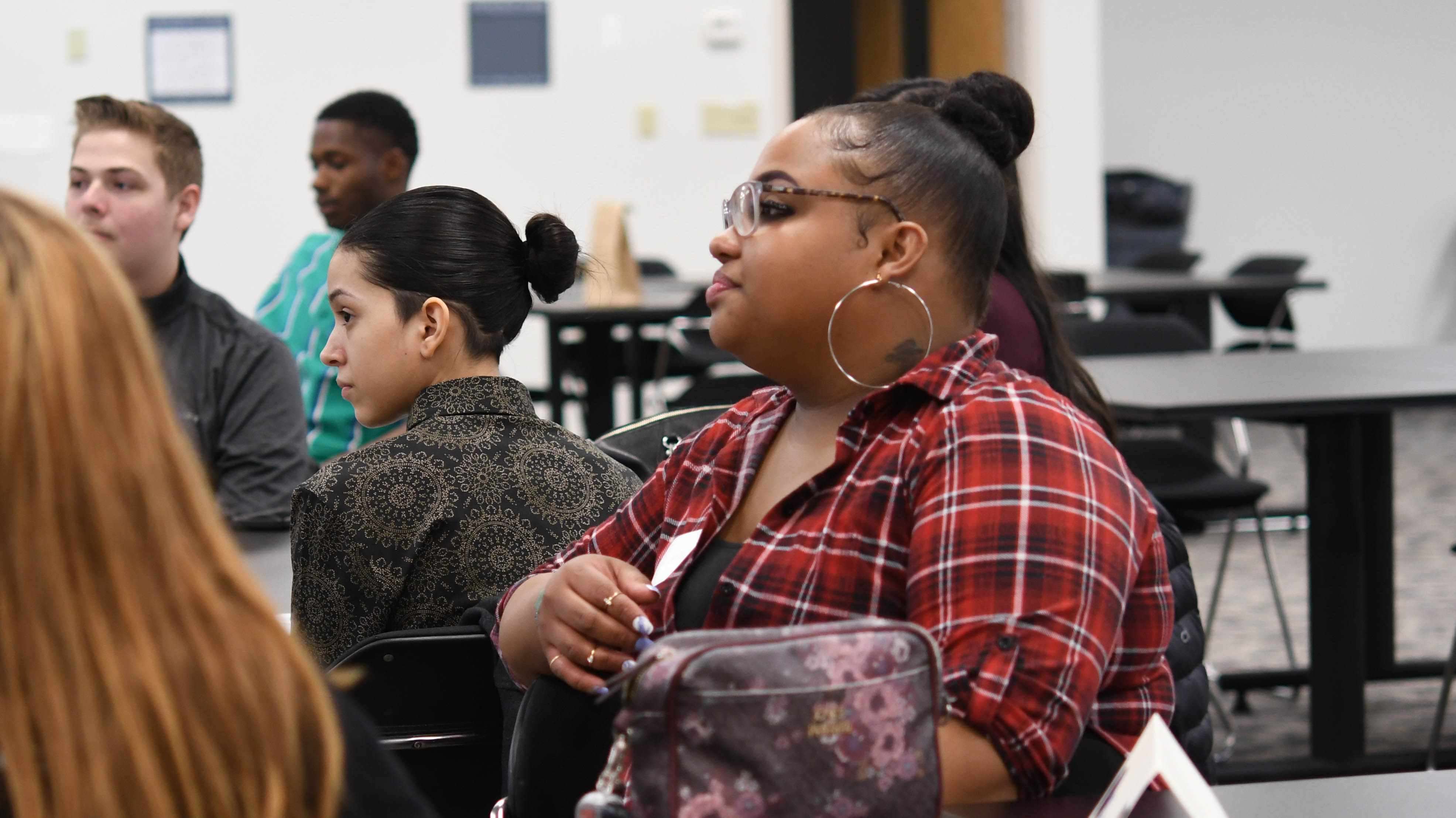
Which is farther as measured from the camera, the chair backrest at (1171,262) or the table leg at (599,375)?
the chair backrest at (1171,262)

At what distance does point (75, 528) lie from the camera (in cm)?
63

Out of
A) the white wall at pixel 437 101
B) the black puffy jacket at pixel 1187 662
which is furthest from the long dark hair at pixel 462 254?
the white wall at pixel 437 101

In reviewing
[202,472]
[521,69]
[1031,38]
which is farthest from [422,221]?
[1031,38]

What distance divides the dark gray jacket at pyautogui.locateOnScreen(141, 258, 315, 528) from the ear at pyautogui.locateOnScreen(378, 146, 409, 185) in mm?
797

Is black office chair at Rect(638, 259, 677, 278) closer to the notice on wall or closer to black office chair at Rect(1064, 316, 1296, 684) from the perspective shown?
the notice on wall

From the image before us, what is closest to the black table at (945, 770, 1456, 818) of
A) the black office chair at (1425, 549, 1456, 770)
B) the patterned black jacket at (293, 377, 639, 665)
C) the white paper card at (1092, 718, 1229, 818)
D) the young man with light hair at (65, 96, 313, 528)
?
the white paper card at (1092, 718, 1229, 818)

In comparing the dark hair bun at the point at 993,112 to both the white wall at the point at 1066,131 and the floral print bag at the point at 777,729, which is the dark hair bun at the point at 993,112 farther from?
the white wall at the point at 1066,131

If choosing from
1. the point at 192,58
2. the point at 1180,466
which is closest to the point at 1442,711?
the point at 1180,466

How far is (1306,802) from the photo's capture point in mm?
932

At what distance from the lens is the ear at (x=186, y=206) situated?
2.87 metres

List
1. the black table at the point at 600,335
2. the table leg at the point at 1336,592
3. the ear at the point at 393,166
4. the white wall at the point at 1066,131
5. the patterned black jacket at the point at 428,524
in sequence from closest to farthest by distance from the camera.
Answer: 1. the patterned black jacket at the point at 428,524
2. the table leg at the point at 1336,592
3. the ear at the point at 393,166
4. the black table at the point at 600,335
5. the white wall at the point at 1066,131

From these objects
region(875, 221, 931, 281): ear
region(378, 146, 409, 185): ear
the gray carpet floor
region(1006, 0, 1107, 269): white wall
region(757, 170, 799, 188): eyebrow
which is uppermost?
region(1006, 0, 1107, 269): white wall

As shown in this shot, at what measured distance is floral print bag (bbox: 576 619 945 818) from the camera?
817mm

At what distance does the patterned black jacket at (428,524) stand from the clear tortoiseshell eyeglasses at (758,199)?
51 cm
